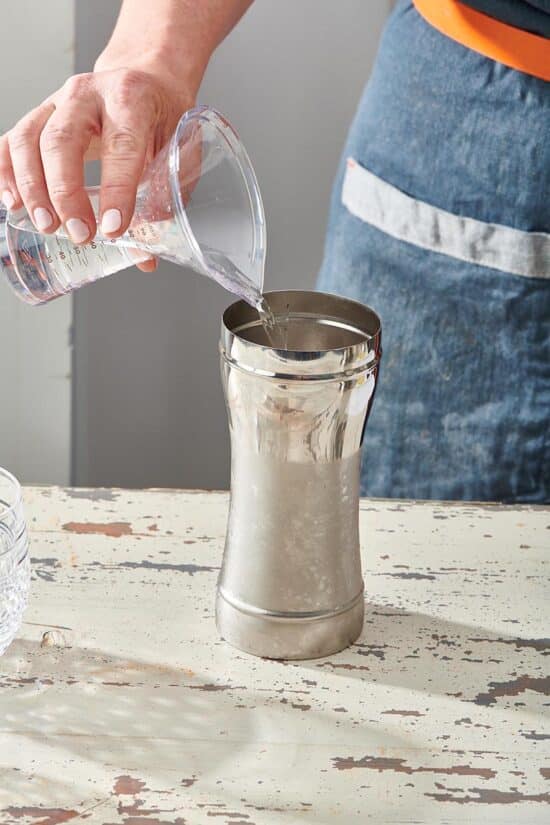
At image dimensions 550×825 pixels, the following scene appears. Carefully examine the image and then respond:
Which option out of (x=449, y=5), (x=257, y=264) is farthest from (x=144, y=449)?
(x=257, y=264)

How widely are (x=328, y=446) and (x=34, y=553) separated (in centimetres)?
26

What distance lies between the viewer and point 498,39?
0.98 metres

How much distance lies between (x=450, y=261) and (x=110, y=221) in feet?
1.59

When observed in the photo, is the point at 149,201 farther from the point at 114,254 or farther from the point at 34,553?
the point at 34,553

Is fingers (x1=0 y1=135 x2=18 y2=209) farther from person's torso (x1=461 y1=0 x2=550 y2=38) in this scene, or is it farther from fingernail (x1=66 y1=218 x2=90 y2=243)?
person's torso (x1=461 y1=0 x2=550 y2=38)

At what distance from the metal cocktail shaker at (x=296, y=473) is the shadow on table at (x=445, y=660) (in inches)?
0.7

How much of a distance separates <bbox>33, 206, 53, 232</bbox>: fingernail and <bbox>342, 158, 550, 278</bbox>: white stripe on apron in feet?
1.52

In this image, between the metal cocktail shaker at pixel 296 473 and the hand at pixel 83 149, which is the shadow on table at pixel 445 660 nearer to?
the metal cocktail shaker at pixel 296 473

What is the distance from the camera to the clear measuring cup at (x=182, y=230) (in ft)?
2.19

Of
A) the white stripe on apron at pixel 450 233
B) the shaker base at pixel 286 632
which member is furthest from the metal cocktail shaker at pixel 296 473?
the white stripe on apron at pixel 450 233

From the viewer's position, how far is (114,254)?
29.1 inches

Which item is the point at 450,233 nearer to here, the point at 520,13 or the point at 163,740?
the point at 520,13

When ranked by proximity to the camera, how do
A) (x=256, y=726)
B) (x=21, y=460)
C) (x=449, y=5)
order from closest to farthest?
1. (x=256, y=726)
2. (x=449, y=5)
3. (x=21, y=460)

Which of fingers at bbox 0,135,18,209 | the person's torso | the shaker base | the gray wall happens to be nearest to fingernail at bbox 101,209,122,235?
fingers at bbox 0,135,18,209
